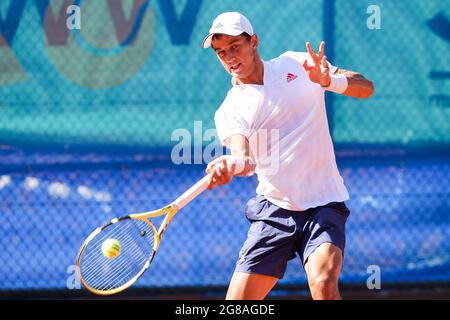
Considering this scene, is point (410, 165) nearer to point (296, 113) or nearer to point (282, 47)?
point (282, 47)

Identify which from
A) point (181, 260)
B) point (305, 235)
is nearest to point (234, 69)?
point (305, 235)

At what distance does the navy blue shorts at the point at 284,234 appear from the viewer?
4.10m

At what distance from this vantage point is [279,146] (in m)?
4.18

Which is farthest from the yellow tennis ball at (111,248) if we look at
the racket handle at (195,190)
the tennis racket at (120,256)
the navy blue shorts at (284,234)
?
the navy blue shorts at (284,234)

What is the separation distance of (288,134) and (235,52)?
42 centimetres

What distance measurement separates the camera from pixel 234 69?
13.7 ft

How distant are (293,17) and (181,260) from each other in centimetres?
157

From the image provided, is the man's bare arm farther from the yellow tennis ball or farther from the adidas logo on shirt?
the yellow tennis ball

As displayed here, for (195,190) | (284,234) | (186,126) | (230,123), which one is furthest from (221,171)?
(186,126)

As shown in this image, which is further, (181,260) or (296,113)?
(181,260)

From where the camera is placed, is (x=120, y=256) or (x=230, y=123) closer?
(x=230, y=123)

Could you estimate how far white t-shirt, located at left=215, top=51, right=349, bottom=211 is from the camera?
4.17 meters

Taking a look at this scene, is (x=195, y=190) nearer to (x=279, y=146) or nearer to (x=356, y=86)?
(x=279, y=146)

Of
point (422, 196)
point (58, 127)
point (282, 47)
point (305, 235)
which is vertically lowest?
point (305, 235)
